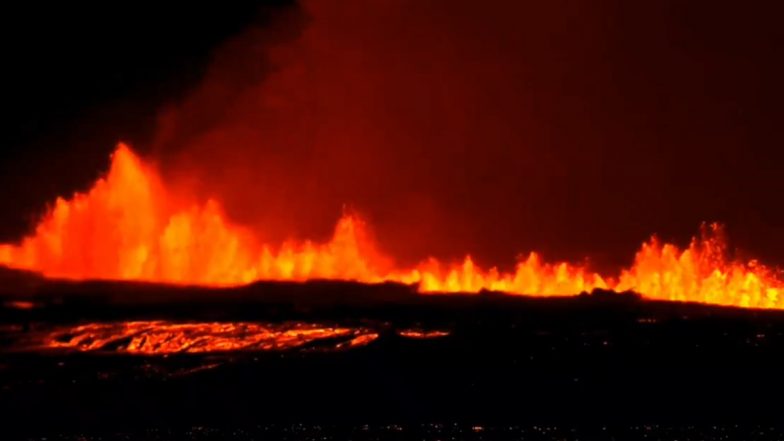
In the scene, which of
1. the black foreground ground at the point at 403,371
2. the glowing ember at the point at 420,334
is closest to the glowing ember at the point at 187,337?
the black foreground ground at the point at 403,371

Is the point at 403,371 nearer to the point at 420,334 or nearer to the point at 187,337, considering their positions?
the point at 420,334

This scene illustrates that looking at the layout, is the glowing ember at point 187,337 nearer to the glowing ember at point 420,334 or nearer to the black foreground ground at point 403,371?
the black foreground ground at point 403,371

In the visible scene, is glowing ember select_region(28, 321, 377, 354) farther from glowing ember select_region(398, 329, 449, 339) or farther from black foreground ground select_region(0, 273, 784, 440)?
glowing ember select_region(398, 329, 449, 339)

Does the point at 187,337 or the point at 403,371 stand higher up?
the point at 187,337

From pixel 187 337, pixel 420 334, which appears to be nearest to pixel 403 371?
pixel 420 334

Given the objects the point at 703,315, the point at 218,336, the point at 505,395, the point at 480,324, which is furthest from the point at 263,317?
the point at 703,315

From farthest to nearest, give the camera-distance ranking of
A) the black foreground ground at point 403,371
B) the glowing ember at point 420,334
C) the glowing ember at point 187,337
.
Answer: the glowing ember at point 420,334, the glowing ember at point 187,337, the black foreground ground at point 403,371

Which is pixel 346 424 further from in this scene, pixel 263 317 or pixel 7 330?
pixel 7 330
